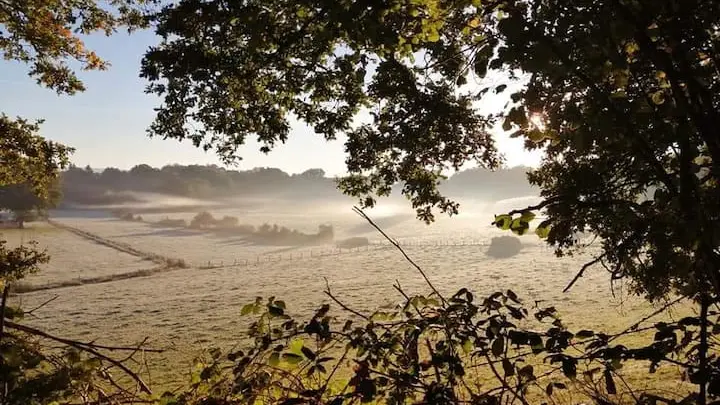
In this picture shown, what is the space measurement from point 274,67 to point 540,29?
6.10 m

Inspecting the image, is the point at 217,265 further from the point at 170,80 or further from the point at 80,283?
the point at 170,80

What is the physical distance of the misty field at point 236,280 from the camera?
109 ft

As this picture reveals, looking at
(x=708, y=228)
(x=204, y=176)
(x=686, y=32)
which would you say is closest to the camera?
(x=708, y=228)

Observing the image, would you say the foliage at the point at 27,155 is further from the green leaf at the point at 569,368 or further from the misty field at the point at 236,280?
the green leaf at the point at 569,368

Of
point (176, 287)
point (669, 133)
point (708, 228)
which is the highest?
point (669, 133)

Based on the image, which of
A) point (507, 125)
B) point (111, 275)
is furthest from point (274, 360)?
point (111, 275)

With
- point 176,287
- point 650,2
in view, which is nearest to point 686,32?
point 650,2

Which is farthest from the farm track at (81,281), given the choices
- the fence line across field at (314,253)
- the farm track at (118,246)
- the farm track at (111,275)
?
the fence line across field at (314,253)

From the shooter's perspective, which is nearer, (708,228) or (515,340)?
(708,228)

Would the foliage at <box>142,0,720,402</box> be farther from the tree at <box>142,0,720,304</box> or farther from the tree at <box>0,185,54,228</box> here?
the tree at <box>0,185,54,228</box>

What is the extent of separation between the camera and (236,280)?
54594 mm

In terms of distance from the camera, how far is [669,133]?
1.84m

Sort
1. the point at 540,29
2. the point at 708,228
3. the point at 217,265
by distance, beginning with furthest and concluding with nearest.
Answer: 1. the point at 217,265
2. the point at 540,29
3. the point at 708,228

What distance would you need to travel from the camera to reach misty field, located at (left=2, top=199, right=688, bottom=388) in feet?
109
